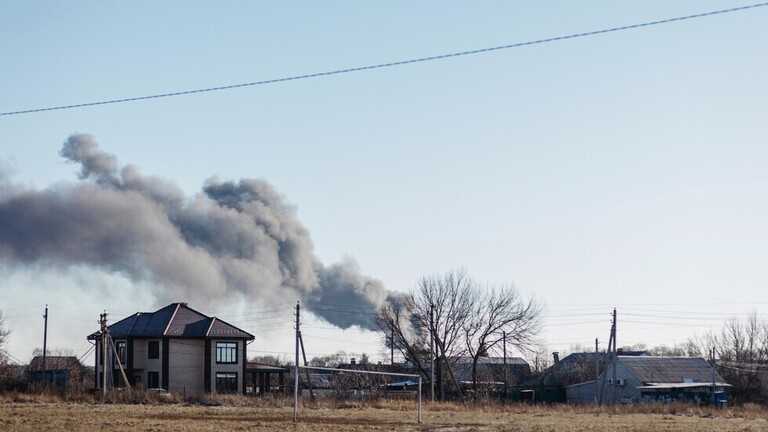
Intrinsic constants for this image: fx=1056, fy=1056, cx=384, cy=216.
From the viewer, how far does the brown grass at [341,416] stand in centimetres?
3497

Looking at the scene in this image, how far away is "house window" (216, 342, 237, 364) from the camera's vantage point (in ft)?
261

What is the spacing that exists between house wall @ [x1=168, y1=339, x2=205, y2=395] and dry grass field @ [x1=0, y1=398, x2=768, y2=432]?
82.6ft

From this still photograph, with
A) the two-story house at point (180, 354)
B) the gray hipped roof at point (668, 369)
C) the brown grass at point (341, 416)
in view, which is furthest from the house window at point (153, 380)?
the gray hipped roof at point (668, 369)

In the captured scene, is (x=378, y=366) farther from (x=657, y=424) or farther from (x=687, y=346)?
(x=657, y=424)

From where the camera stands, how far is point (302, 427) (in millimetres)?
Result: 34688

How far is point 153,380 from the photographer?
78.7m

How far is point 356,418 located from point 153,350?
39.3 meters

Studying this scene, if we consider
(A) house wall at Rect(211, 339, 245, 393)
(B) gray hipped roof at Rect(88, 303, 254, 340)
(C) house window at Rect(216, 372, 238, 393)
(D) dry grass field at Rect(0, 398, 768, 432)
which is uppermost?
(B) gray hipped roof at Rect(88, 303, 254, 340)

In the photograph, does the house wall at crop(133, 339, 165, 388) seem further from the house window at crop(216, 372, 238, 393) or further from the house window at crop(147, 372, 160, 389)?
the house window at crop(216, 372, 238, 393)

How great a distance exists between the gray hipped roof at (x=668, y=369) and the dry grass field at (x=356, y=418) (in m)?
21.4

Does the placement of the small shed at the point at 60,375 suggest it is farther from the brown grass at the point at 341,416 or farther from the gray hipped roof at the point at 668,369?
the gray hipped roof at the point at 668,369

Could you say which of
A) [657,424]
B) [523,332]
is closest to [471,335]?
[523,332]

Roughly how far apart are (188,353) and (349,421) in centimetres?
4084

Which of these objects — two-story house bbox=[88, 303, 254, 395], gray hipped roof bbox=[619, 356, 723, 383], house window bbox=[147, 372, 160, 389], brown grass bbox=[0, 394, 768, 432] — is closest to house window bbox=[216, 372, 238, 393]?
two-story house bbox=[88, 303, 254, 395]
